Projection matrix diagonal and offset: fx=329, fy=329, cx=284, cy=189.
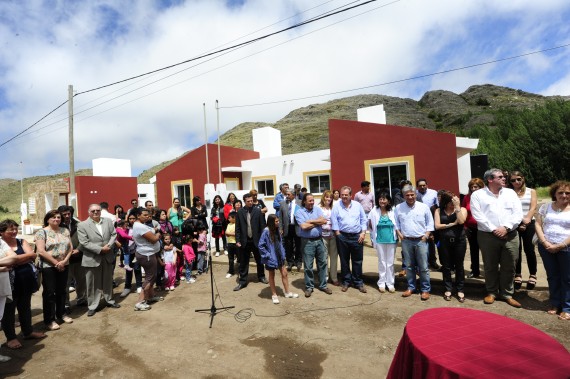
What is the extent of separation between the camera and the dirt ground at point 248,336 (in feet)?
11.6

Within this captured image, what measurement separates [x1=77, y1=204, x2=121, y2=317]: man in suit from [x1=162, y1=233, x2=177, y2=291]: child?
1.02 m

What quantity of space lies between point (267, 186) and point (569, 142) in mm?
22135

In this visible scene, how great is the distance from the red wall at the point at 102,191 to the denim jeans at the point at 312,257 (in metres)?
14.6

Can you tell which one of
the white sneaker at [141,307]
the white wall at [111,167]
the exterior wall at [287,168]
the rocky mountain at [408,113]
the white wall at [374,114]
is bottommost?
the white sneaker at [141,307]

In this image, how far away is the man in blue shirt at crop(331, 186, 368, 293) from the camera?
5.62 m

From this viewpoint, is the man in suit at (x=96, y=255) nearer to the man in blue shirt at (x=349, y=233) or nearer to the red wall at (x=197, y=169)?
the man in blue shirt at (x=349, y=233)

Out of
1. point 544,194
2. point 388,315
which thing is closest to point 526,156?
point 544,194

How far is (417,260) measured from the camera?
5.13m

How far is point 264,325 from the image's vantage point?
454cm

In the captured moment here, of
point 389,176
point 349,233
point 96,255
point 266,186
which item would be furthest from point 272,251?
point 266,186

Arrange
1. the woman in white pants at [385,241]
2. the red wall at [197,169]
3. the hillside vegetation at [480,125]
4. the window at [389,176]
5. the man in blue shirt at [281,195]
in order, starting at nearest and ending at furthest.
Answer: the woman in white pants at [385,241]
the man in blue shirt at [281,195]
the window at [389,176]
the red wall at [197,169]
the hillside vegetation at [480,125]

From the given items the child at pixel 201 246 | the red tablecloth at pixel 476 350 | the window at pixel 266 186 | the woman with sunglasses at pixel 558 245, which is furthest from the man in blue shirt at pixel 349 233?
the window at pixel 266 186

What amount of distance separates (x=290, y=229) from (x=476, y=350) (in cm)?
528

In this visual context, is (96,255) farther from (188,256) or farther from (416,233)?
(416,233)
